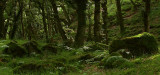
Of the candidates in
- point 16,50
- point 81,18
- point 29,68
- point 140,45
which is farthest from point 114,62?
point 81,18

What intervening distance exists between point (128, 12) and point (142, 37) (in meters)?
24.1

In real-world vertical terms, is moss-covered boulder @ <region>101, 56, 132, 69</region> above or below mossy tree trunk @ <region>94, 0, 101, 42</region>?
below

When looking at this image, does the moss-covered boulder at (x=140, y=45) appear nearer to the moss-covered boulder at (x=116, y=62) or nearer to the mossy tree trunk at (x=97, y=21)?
the moss-covered boulder at (x=116, y=62)

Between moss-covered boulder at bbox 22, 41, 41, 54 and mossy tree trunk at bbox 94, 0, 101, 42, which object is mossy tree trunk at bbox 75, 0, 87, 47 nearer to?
mossy tree trunk at bbox 94, 0, 101, 42

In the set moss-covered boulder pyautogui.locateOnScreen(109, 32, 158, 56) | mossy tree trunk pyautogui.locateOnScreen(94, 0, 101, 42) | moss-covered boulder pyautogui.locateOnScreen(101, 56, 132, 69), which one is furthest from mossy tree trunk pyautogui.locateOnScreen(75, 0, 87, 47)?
moss-covered boulder pyautogui.locateOnScreen(101, 56, 132, 69)

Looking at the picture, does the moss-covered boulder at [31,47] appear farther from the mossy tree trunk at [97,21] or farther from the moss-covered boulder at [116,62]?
the mossy tree trunk at [97,21]

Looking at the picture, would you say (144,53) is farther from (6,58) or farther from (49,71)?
(6,58)


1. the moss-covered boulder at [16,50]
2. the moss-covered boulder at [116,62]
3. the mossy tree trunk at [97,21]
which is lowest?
the moss-covered boulder at [116,62]

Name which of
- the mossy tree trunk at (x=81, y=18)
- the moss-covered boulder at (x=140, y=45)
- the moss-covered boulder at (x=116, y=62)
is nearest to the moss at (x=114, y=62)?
the moss-covered boulder at (x=116, y=62)

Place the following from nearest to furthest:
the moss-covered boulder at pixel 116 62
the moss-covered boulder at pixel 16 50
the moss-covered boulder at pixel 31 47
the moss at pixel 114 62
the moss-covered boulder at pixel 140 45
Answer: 1. the moss-covered boulder at pixel 116 62
2. the moss at pixel 114 62
3. the moss-covered boulder at pixel 140 45
4. the moss-covered boulder at pixel 16 50
5. the moss-covered boulder at pixel 31 47

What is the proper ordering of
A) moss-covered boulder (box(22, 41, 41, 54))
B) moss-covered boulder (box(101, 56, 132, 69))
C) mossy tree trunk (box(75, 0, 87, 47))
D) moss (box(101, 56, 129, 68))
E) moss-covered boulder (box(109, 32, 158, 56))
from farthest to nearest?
mossy tree trunk (box(75, 0, 87, 47)) < moss-covered boulder (box(22, 41, 41, 54)) < moss-covered boulder (box(109, 32, 158, 56)) < moss (box(101, 56, 129, 68)) < moss-covered boulder (box(101, 56, 132, 69))

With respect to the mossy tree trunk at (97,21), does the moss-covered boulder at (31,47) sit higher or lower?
lower

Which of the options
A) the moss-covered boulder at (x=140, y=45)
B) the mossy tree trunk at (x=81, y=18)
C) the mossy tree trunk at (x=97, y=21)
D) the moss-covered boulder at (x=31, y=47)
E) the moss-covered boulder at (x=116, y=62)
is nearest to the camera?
the moss-covered boulder at (x=116, y=62)

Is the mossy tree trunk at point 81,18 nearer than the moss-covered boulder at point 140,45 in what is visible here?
No
